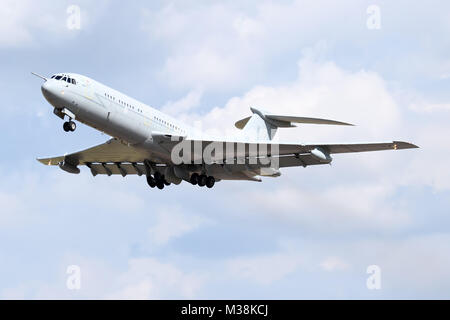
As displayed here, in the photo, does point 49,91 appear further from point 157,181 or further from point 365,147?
point 365,147

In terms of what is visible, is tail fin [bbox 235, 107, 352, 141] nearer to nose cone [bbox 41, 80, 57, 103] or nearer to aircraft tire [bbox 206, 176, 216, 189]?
aircraft tire [bbox 206, 176, 216, 189]

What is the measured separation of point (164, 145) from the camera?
45.8 meters

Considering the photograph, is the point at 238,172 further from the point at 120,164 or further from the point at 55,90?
the point at 55,90

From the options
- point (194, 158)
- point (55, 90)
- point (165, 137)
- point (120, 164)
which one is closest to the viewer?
point (55, 90)

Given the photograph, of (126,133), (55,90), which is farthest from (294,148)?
(55,90)

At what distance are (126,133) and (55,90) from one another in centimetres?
451

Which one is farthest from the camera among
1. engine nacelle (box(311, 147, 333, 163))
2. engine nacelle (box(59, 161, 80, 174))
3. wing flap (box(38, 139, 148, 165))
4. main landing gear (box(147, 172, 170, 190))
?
engine nacelle (box(59, 161, 80, 174))

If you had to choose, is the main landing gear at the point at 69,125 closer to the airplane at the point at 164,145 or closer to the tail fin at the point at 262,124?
the airplane at the point at 164,145

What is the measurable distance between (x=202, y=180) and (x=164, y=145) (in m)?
4.55

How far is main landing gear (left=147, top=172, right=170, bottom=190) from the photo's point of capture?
5025cm

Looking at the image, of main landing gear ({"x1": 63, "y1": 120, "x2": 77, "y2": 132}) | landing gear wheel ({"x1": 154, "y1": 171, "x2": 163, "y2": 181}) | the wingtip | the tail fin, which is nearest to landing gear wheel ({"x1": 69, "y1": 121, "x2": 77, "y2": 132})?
main landing gear ({"x1": 63, "y1": 120, "x2": 77, "y2": 132})

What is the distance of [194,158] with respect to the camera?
158ft

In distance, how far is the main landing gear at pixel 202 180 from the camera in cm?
4944

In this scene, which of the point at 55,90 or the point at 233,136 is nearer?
the point at 55,90
